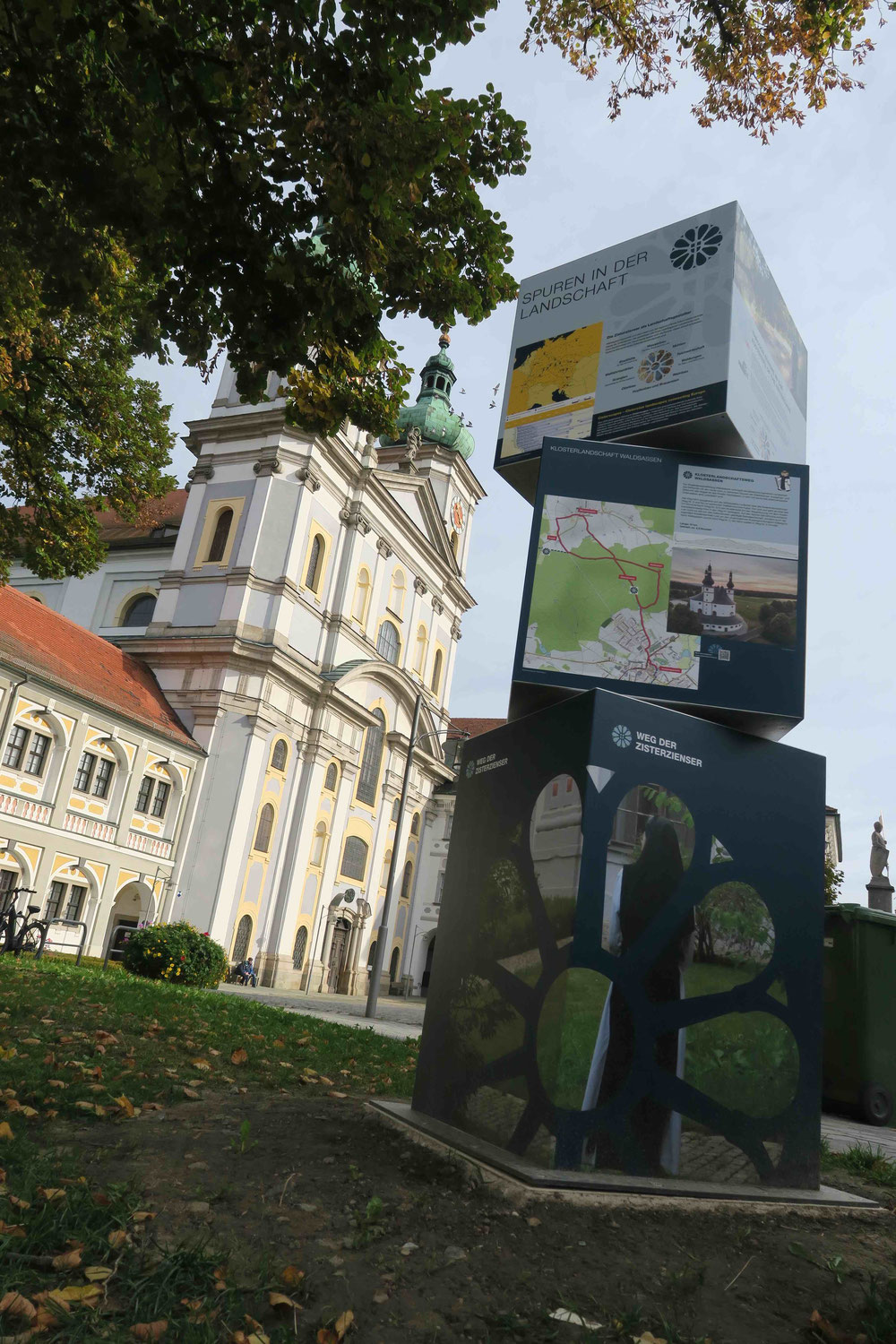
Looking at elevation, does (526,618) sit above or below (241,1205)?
above

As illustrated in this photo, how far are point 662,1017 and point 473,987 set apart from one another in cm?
106

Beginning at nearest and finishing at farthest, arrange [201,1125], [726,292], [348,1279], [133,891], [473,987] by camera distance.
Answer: [348,1279]
[201,1125]
[473,987]
[726,292]
[133,891]

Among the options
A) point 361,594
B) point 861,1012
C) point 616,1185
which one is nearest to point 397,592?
point 361,594

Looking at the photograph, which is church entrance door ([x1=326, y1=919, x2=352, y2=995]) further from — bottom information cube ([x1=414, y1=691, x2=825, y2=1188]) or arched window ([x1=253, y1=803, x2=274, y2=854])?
Answer: bottom information cube ([x1=414, y1=691, x2=825, y2=1188])

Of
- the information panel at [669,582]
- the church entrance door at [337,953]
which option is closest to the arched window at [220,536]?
the church entrance door at [337,953]

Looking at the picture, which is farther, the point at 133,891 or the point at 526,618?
the point at 133,891

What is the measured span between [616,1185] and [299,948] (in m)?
31.9

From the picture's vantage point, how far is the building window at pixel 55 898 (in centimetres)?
2633

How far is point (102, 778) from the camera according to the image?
2802 cm

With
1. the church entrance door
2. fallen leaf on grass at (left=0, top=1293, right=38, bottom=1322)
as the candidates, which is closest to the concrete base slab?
fallen leaf on grass at (left=0, top=1293, right=38, bottom=1322)

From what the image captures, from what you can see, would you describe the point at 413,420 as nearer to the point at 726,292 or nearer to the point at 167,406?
the point at 167,406

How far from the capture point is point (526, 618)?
5.66 meters

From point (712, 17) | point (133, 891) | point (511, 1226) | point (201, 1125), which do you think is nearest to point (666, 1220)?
point (511, 1226)

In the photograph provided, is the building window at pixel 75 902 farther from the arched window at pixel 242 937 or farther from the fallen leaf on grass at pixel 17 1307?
the fallen leaf on grass at pixel 17 1307
